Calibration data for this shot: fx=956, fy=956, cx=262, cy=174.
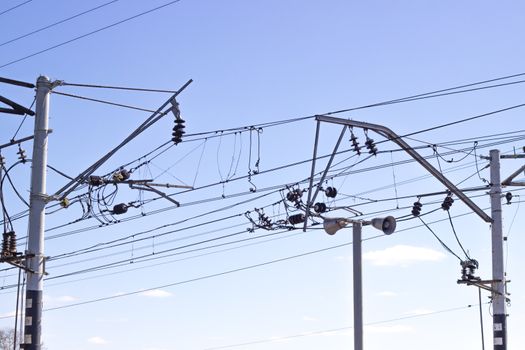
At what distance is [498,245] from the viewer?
2409cm

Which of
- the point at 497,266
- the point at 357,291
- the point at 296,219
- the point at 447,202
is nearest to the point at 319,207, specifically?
the point at 296,219

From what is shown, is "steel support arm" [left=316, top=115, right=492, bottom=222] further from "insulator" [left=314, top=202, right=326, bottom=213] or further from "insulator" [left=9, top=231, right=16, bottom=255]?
"insulator" [left=9, top=231, right=16, bottom=255]

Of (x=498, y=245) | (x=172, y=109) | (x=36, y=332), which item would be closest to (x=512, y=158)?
(x=498, y=245)

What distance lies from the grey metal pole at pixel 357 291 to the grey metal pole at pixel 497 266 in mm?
7311

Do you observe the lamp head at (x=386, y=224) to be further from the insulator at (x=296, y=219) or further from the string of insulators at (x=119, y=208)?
the string of insulators at (x=119, y=208)

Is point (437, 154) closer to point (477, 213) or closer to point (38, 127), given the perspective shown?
point (477, 213)

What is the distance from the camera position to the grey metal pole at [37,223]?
22734 mm

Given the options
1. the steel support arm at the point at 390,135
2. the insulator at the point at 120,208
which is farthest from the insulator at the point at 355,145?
the insulator at the point at 120,208

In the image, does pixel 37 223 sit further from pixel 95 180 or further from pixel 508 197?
pixel 508 197

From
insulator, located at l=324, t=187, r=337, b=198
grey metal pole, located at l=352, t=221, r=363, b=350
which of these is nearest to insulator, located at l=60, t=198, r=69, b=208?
insulator, located at l=324, t=187, r=337, b=198

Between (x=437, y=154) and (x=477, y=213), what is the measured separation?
71.6 inches

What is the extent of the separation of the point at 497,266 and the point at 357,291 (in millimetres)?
7710

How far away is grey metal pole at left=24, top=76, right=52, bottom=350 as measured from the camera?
74.6 ft

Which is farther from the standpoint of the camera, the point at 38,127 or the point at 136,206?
the point at 136,206
